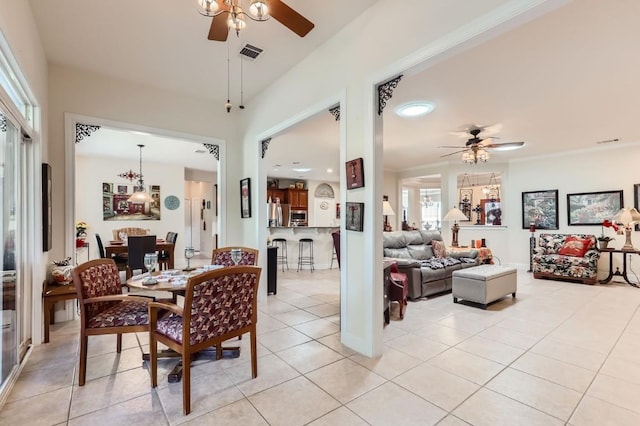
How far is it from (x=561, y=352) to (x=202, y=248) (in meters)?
10.1

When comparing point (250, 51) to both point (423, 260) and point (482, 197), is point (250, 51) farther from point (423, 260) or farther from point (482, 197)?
A: point (482, 197)

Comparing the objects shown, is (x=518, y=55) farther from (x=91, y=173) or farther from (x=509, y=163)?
(x=91, y=173)

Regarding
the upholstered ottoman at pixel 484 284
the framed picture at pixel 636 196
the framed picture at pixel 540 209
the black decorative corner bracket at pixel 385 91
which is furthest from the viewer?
the framed picture at pixel 540 209

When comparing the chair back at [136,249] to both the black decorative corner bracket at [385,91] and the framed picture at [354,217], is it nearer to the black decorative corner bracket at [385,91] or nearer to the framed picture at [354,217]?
the framed picture at [354,217]

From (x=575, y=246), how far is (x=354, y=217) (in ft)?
19.0

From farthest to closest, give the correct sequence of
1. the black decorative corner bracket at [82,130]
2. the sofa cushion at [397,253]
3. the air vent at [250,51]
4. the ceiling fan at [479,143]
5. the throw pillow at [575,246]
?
the throw pillow at [575,246]
the sofa cushion at [397,253]
the ceiling fan at [479,143]
the black decorative corner bracket at [82,130]
the air vent at [250,51]

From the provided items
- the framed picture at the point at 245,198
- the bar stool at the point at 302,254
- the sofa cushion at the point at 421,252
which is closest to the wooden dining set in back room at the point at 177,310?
the framed picture at the point at 245,198

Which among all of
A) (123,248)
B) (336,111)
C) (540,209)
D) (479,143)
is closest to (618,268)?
(540,209)

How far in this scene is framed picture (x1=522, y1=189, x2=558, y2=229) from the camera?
→ 6898mm

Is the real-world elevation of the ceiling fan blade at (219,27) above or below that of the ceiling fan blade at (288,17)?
above

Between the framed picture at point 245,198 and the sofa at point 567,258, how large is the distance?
19.4 ft

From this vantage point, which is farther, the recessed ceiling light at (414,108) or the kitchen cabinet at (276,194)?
the kitchen cabinet at (276,194)

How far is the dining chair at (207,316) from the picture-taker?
74.8 inches

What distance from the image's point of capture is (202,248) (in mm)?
10719
